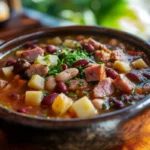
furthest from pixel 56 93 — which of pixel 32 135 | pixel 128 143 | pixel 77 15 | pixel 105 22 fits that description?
pixel 77 15

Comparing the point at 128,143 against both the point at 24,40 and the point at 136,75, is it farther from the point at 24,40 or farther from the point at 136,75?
the point at 24,40

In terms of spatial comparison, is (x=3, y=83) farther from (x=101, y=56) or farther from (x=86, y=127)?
(x=86, y=127)

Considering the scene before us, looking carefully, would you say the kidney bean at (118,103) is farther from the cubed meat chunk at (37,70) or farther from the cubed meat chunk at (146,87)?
the cubed meat chunk at (37,70)

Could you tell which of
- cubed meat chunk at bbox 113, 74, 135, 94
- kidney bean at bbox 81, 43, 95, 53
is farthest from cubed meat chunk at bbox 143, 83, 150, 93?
kidney bean at bbox 81, 43, 95, 53

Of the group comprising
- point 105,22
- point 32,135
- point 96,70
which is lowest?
point 32,135

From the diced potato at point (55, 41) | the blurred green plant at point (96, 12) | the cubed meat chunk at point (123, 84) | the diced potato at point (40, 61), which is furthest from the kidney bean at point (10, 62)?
the blurred green plant at point (96, 12)

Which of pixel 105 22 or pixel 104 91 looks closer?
pixel 104 91
